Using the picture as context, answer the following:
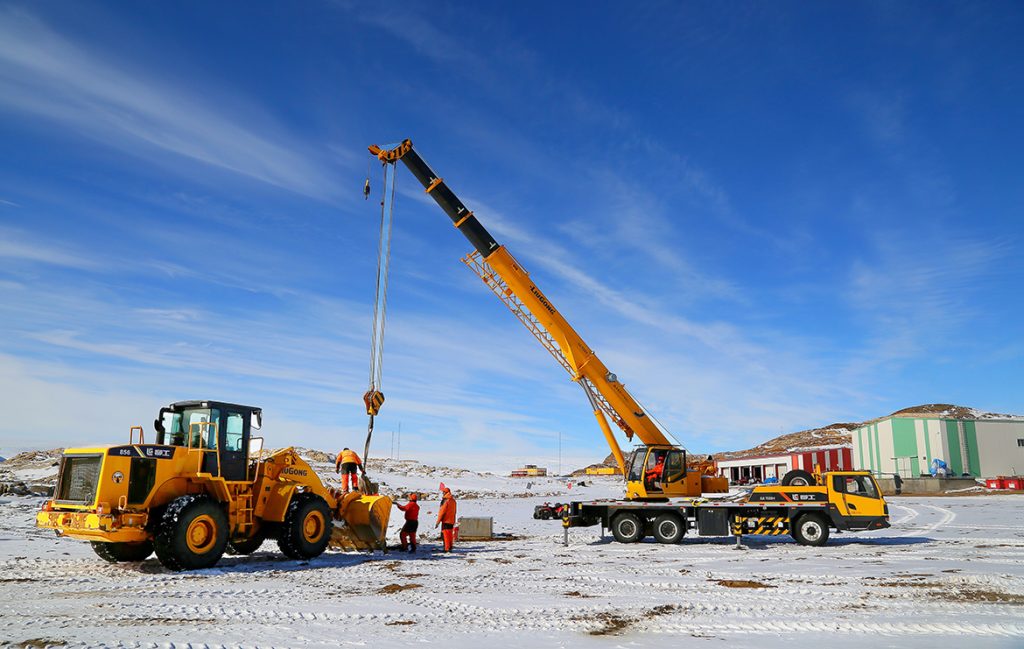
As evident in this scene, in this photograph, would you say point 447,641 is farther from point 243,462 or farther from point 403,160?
point 403,160

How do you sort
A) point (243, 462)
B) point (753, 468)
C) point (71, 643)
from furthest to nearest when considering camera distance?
point (753, 468)
point (243, 462)
point (71, 643)

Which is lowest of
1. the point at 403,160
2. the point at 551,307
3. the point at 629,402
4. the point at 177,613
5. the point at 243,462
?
the point at 177,613

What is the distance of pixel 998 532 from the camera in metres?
21.2

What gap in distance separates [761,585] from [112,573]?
1055 centimetres

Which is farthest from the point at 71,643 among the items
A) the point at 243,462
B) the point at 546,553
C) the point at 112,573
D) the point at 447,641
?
the point at 546,553

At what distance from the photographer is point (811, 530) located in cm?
1809

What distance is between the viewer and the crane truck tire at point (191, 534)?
38.9 ft

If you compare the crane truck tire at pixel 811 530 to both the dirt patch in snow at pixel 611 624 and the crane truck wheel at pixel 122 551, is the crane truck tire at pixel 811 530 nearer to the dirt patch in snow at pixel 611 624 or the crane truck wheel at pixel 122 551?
the dirt patch in snow at pixel 611 624

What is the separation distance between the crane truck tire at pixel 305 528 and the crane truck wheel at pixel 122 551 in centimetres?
240

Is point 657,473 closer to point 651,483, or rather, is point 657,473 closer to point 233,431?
point 651,483

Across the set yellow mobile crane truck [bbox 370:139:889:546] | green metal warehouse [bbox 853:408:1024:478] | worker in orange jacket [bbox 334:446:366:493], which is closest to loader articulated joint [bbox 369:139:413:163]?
yellow mobile crane truck [bbox 370:139:889:546]

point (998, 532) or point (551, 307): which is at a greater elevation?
Answer: point (551, 307)

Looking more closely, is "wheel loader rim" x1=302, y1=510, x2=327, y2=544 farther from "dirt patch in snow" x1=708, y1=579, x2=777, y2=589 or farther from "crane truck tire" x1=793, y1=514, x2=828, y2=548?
"crane truck tire" x1=793, y1=514, x2=828, y2=548

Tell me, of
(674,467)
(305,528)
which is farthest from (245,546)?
A: (674,467)
